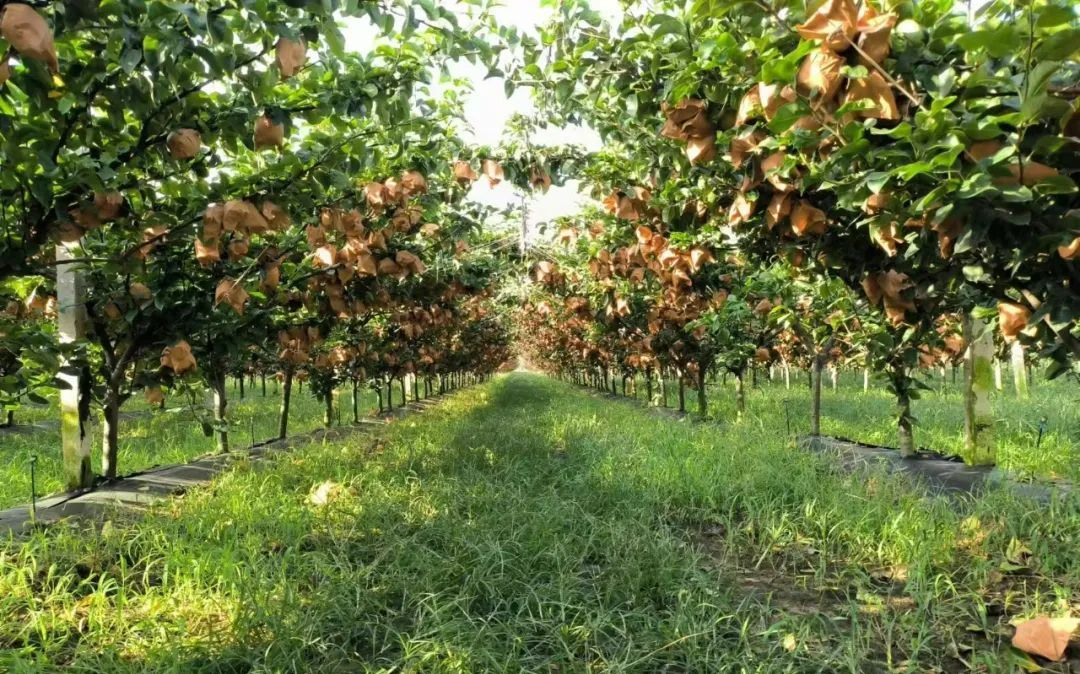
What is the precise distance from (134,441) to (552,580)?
7.83 meters

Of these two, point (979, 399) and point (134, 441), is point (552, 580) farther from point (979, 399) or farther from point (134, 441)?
point (134, 441)

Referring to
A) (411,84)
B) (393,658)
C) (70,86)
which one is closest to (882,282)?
(411,84)

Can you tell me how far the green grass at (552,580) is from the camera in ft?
7.38

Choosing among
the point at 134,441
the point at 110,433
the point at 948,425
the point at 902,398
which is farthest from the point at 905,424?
the point at 134,441

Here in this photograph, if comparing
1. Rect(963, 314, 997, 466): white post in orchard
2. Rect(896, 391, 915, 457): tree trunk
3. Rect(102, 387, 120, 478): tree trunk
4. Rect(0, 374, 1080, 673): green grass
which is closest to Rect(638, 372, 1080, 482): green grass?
Rect(896, 391, 915, 457): tree trunk

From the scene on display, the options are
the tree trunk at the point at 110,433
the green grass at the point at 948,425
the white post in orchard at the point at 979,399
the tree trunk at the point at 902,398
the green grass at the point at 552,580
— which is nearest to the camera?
the green grass at the point at 552,580

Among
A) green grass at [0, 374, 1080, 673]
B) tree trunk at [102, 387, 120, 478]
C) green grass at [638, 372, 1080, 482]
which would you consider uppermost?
tree trunk at [102, 387, 120, 478]

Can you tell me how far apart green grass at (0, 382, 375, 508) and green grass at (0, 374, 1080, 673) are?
123 cm

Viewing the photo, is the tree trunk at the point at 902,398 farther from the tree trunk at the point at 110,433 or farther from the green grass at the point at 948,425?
the tree trunk at the point at 110,433

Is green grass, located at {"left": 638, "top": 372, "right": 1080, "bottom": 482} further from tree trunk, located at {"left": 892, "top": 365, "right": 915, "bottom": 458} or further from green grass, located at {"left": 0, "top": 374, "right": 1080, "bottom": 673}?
green grass, located at {"left": 0, "top": 374, "right": 1080, "bottom": 673}

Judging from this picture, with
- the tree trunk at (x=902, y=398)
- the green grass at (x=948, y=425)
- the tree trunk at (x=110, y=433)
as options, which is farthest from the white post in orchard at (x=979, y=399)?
the tree trunk at (x=110, y=433)

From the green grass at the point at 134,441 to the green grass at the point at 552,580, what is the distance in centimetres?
123

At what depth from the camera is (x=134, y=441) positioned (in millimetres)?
8180

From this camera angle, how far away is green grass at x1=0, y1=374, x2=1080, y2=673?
225 centimetres
